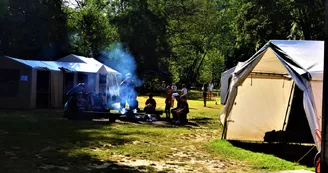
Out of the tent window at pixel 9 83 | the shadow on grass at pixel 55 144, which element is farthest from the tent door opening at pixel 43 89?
the shadow on grass at pixel 55 144

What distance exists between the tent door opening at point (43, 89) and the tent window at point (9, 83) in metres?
1.17

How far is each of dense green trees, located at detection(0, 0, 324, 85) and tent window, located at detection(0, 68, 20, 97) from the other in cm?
678

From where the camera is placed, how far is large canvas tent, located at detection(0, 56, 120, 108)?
18.2 m

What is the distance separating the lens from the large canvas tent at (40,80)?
18234 mm

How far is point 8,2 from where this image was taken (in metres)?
23.8

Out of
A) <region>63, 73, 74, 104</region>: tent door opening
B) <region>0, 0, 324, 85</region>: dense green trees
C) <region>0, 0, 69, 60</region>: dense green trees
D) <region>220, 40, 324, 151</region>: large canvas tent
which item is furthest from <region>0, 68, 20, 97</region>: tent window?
<region>220, 40, 324, 151</region>: large canvas tent

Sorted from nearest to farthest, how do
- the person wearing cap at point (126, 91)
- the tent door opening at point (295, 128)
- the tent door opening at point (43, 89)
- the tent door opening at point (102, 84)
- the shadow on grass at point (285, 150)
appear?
the shadow on grass at point (285, 150) → the tent door opening at point (295, 128) → the person wearing cap at point (126, 91) → the tent door opening at point (43, 89) → the tent door opening at point (102, 84)

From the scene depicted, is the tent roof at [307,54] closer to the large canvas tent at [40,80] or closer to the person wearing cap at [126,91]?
the person wearing cap at [126,91]

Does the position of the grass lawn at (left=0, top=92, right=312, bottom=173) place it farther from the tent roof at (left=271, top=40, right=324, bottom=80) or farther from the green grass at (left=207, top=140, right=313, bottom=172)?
the tent roof at (left=271, top=40, right=324, bottom=80)

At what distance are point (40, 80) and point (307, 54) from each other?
48.5 feet

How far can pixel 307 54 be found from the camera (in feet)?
26.6

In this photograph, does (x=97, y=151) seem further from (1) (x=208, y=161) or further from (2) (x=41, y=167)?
(1) (x=208, y=161)

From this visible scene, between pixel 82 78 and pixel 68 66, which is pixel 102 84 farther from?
pixel 68 66

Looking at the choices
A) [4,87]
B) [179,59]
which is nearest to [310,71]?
[4,87]
